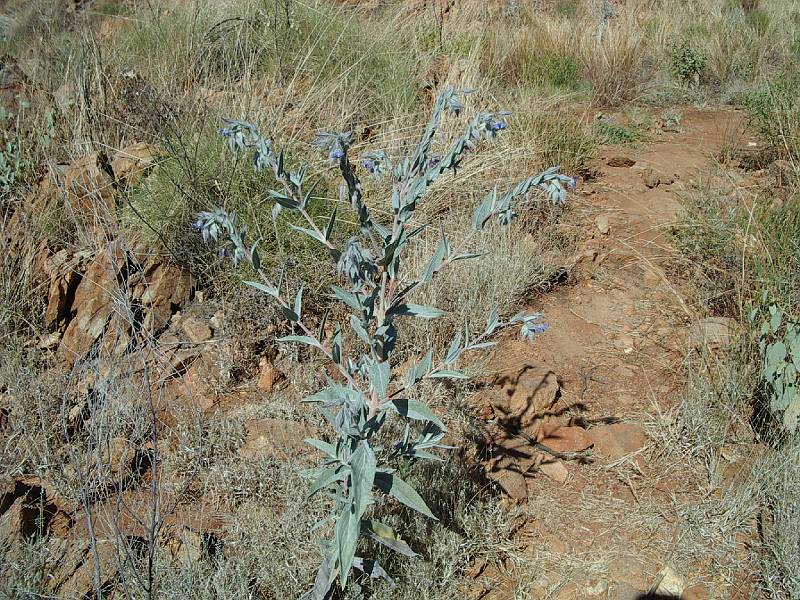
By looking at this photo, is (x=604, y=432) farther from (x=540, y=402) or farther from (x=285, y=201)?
(x=285, y=201)

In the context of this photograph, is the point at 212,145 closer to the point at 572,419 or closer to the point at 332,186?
the point at 332,186

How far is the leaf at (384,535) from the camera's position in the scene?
1.79 metres

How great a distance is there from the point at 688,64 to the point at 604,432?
199 inches

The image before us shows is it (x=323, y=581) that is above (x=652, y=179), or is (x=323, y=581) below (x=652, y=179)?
above

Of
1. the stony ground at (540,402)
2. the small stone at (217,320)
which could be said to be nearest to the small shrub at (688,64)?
the stony ground at (540,402)

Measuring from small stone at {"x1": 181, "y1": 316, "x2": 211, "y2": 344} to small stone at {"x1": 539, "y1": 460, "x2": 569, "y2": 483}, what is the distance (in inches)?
65.8

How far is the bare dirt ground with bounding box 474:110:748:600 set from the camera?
214 cm

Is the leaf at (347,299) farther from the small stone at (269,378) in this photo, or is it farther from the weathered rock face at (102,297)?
the weathered rock face at (102,297)

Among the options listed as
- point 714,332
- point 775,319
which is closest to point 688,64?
point 714,332

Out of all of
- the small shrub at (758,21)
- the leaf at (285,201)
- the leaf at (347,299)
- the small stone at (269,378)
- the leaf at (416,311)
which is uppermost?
the leaf at (285,201)

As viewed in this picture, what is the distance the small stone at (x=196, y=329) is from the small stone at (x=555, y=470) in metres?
1.67

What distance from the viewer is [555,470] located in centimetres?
252

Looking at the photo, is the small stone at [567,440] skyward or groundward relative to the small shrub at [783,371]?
groundward

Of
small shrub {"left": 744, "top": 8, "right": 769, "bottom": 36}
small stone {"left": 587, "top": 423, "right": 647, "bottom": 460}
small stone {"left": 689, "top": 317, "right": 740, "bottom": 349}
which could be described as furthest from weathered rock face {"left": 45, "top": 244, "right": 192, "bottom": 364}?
small shrub {"left": 744, "top": 8, "right": 769, "bottom": 36}
